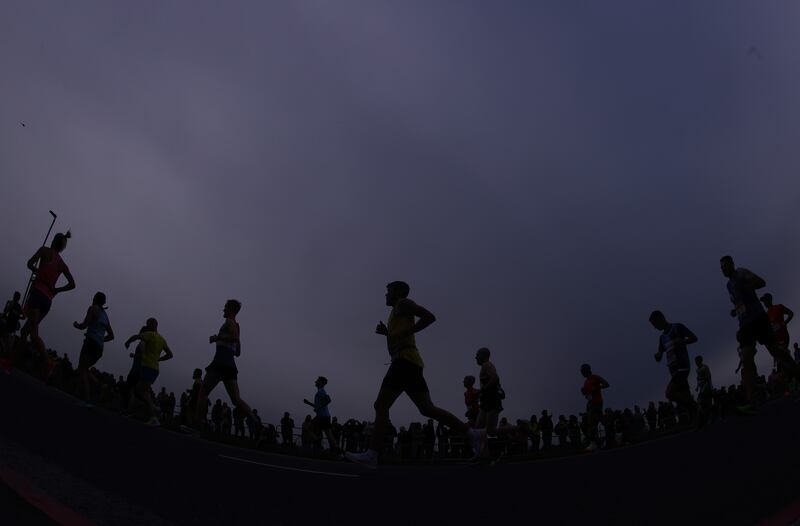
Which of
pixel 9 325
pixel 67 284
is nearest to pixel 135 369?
pixel 67 284

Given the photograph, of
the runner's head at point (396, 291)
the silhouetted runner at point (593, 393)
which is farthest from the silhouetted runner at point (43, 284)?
the silhouetted runner at point (593, 393)

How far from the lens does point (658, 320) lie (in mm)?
7961

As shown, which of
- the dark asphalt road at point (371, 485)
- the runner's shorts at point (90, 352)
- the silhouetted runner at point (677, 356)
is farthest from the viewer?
the silhouetted runner at point (677, 356)

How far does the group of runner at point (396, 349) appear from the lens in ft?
16.6

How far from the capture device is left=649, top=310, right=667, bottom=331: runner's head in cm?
793

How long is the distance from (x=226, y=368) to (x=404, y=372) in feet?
11.3

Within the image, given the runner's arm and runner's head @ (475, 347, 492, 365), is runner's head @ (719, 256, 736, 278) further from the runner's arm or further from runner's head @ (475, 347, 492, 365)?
the runner's arm

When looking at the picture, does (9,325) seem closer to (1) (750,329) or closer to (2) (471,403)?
(2) (471,403)

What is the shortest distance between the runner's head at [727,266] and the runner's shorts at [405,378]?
4.79m

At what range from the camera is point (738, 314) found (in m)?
6.64

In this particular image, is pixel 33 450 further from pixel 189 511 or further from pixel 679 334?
pixel 679 334

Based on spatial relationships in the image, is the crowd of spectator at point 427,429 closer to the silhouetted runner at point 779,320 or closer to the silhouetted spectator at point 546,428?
the silhouetted spectator at point 546,428

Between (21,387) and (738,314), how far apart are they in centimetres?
938

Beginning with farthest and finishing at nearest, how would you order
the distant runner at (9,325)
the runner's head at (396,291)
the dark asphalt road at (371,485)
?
the distant runner at (9,325), the runner's head at (396,291), the dark asphalt road at (371,485)
